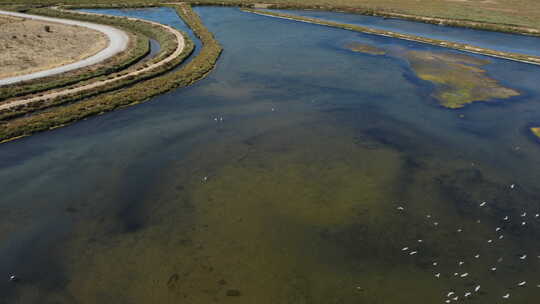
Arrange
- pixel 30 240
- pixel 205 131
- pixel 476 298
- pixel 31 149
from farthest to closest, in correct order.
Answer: pixel 205 131, pixel 31 149, pixel 30 240, pixel 476 298

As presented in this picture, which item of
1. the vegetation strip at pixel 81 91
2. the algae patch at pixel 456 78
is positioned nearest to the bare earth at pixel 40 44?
the vegetation strip at pixel 81 91

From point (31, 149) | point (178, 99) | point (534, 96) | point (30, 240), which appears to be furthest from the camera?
point (534, 96)

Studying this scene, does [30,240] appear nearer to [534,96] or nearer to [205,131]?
[205,131]

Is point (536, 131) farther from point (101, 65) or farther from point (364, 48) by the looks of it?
point (101, 65)

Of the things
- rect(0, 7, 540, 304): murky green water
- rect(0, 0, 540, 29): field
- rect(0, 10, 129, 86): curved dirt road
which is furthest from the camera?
rect(0, 0, 540, 29): field

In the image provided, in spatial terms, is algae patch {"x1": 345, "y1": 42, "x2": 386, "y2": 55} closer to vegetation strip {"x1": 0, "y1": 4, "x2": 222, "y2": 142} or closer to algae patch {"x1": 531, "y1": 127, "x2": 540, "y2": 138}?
vegetation strip {"x1": 0, "y1": 4, "x2": 222, "y2": 142}

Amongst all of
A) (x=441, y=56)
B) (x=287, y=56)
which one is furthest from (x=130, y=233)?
(x=441, y=56)

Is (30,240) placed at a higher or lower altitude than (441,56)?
lower

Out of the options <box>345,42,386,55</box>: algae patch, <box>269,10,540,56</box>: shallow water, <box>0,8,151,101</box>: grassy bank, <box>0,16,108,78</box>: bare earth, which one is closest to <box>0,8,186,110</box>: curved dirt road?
<box>0,8,151,101</box>: grassy bank
